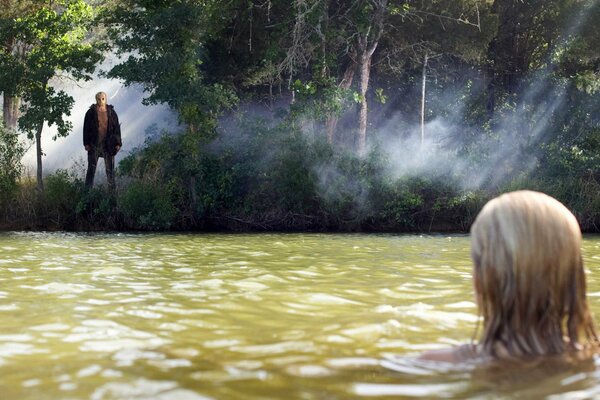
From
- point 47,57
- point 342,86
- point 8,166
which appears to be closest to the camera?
point 47,57

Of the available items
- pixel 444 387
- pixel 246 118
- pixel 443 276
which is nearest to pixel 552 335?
pixel 444 387

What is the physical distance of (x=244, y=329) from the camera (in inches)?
255

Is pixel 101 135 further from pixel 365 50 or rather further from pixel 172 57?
pixel 365 50

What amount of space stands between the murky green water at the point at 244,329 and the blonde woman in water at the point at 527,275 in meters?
0.22

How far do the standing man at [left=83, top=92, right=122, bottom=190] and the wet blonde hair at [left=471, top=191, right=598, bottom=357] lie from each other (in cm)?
2081

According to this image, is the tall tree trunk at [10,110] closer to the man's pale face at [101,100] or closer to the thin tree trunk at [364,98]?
the man's pale face at [101,100]

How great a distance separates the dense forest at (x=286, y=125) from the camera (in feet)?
75.6

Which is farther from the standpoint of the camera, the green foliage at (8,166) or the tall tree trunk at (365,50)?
the tall tree trunk at (365,50)

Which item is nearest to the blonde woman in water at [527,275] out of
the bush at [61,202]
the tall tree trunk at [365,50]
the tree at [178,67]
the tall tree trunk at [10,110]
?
the tree at [178,67]

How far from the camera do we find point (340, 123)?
2873 cm

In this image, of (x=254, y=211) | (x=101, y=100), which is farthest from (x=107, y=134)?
(x=254, y=211)

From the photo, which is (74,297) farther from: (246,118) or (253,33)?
(253,33)

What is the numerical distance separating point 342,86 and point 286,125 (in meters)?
3.46

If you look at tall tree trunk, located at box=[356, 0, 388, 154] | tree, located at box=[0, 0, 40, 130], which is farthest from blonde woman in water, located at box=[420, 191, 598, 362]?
tree, located at box=[0, 0, 40, 130]
